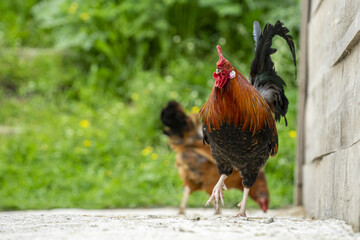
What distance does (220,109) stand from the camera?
3.08 m

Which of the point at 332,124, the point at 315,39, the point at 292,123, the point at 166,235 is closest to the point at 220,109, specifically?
the point at 332,124

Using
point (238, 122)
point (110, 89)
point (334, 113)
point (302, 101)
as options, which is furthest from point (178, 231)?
point (110, 89)

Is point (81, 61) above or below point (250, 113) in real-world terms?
above

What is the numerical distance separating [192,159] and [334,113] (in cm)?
216

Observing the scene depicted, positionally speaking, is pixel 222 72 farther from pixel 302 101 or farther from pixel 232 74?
pixel 302 101

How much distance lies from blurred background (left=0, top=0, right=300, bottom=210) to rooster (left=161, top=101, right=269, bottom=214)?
0.71 meters

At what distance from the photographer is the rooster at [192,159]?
475cm

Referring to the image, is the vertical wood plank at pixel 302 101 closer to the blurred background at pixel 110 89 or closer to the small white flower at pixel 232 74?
the blurred background at pixel 110 89

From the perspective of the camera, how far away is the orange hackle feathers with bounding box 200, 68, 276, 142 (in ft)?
10.1

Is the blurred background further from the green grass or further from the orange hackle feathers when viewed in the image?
the orange hackle feathers

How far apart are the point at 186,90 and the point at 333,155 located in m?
4.86

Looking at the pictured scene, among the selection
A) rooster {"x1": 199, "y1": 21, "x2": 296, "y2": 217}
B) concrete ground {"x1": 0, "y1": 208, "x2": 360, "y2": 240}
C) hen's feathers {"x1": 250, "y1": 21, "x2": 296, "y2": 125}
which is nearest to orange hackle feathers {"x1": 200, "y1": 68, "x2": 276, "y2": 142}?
rooster {"x1": 199, "y1": 21, "x2": 296, "y2": 217}

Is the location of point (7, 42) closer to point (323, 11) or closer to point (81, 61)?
point (81, 61)

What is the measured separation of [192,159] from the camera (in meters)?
4.86
